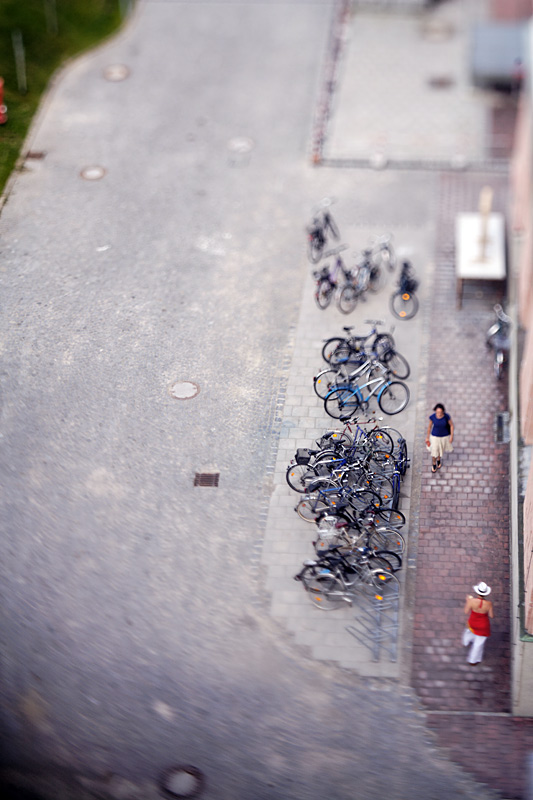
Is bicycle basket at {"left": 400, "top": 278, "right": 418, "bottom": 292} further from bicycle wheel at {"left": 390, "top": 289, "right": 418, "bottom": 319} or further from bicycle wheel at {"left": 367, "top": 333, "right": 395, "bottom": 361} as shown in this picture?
bicycle wheel at {"left": 367, "top": 333, "right": 395, "bottom": 361}

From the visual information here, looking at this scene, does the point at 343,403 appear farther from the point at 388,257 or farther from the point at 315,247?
the point at 315,247

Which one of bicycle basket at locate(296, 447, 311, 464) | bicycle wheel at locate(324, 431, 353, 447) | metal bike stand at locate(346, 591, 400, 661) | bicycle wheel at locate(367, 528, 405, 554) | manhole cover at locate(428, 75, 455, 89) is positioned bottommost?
metal bike stand at locate(346, 591, 400, 661)

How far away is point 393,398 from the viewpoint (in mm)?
21734

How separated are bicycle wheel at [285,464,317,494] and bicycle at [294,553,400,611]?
5.52 ft

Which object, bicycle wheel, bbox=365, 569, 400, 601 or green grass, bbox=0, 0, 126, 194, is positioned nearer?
bicycle wheel, bbox=365, 569, 400, 601

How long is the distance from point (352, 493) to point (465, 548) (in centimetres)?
231

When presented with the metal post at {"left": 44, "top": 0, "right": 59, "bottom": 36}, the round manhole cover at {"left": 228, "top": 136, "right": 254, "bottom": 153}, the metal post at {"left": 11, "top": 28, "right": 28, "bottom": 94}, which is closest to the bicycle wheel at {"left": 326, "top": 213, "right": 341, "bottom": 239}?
the round manhole cover at {"left": 228, "top": 136, "right": 254, "bottom": 153}

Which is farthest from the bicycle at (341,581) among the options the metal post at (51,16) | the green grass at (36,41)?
the metal post at (51,16)

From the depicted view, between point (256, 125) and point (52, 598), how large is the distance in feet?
53.0

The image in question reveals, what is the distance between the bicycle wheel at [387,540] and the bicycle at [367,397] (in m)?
2.72

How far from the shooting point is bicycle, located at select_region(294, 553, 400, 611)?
18.2 meters

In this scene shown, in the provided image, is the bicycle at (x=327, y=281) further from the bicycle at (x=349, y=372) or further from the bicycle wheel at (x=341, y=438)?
the bicycle wheel at (x=341, y=438)

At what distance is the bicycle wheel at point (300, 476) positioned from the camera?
19.6 m

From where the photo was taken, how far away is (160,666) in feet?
56.9
